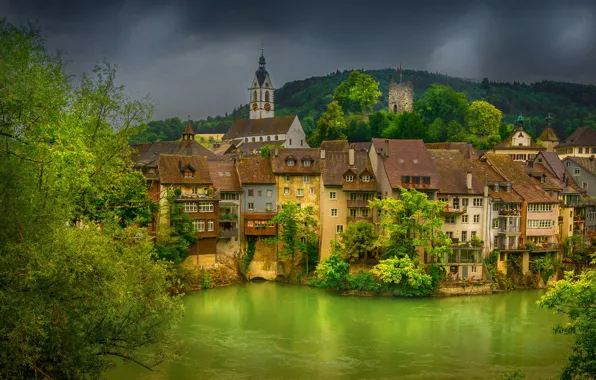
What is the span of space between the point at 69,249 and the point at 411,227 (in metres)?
32.2

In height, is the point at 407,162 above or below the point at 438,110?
below

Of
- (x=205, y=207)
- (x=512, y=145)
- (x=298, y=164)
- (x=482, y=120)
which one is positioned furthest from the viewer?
(x=482, y=120)

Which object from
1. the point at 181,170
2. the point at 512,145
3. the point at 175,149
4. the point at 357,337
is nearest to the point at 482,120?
the point at 512,145

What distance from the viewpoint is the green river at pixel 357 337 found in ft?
100

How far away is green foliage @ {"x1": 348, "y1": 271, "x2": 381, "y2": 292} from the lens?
47.0 meters

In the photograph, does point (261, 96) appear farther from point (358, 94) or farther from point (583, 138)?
point (583, 138)

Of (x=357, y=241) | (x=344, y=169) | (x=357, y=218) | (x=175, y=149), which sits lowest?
(x=357, y=241)

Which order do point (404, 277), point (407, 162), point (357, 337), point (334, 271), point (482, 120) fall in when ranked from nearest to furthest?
1. point (357, 337)
2. point (404, 277)
3. point (334, 271)
4. point (407, 162)
5. point (482, 120)

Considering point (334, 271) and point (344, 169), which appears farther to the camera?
point (344, 169)

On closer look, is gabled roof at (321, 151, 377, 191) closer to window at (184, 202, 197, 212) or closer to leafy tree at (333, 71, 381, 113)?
window at (184, 202, 197, 212)

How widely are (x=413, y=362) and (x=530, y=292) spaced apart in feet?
67.5

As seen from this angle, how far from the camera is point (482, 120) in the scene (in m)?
82.6

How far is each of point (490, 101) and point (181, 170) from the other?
117 metres

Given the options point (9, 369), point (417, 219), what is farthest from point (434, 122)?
point (9, 369)
